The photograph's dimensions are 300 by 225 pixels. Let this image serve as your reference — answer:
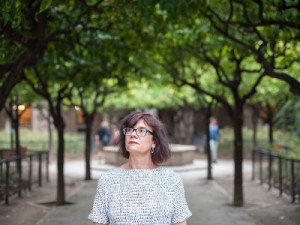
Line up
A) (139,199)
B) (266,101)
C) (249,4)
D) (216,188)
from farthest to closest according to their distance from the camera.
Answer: (266,101), (216,188), (249,4), (139,199)

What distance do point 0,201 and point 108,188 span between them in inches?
388

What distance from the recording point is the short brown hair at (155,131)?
12.0 feet

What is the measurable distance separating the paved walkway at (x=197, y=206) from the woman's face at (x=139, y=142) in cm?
693

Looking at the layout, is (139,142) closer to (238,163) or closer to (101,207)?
(101,207)

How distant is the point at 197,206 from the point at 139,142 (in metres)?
9.17

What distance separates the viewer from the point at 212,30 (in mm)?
10570

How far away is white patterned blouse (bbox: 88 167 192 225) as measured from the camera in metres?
3.47

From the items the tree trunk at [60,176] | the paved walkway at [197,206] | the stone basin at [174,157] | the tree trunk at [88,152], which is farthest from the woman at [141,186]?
the stone basin at [174,157]

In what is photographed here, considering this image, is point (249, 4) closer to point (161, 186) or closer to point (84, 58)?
point (84, 58)

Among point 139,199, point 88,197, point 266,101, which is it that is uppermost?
point 266,101

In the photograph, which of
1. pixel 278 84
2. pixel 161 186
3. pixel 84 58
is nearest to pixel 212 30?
pixel 84 58

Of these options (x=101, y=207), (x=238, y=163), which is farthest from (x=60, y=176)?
(x=101, y=207)

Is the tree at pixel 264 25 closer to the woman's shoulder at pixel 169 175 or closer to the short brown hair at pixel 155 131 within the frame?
the short brown hair at pixel 155 131

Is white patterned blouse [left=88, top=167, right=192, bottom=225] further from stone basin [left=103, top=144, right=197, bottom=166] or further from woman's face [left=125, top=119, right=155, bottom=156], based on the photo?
stone basin [left=103, top=144, right=197, bottom=166]
